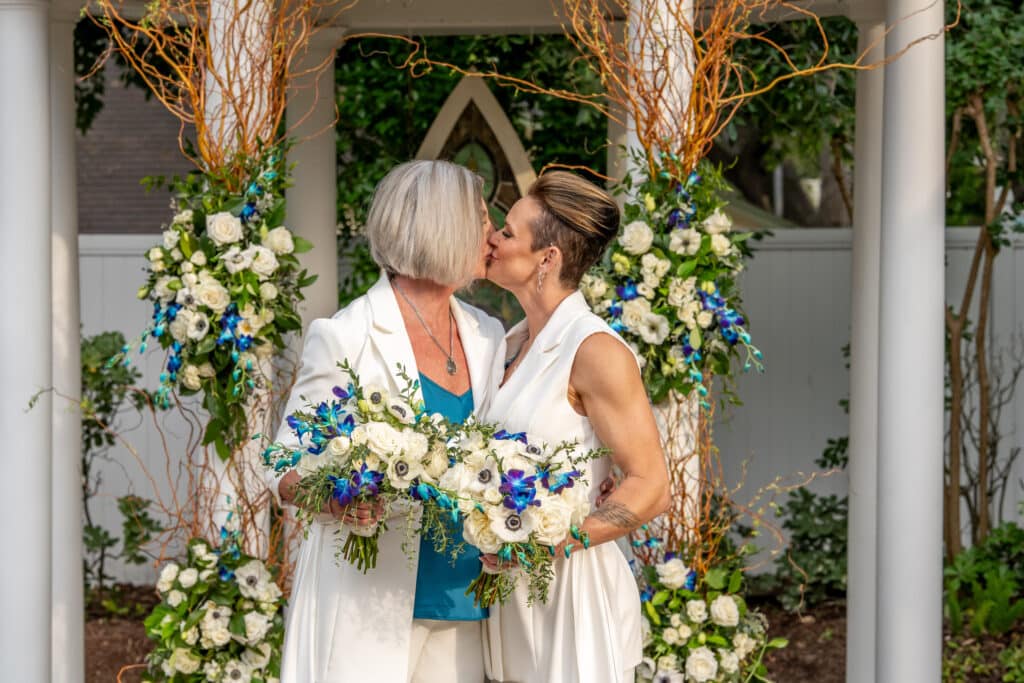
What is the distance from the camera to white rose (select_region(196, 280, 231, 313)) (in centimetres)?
395

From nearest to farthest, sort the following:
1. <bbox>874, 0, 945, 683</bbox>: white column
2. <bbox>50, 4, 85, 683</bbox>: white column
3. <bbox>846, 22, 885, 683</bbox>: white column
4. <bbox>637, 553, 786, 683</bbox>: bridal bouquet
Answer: <bbox>637, 553, 786, 683</bbox>: bridal bouquet
<bbox>874, 0, 945, 683</bbox>: white column
<bbox>50, 4, 85, 683</bbox>: white column
<bbox>846, 22, 885, 683</bbox>: white column

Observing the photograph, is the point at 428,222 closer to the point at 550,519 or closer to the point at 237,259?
the point at 550,519

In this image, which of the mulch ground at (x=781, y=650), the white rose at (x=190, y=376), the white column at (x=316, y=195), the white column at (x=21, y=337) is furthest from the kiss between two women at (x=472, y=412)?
the mulch ground at (x=781, y=650)

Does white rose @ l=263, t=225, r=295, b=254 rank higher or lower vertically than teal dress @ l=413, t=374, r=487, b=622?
higher

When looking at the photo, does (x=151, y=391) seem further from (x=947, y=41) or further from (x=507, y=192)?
(x=947, y=41)

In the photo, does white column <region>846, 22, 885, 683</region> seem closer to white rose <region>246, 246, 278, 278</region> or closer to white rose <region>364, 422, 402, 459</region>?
white rose <region>246, 246, 278, 278</region>

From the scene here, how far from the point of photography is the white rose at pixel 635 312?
396 centimetres

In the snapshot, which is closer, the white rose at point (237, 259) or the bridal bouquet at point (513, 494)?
the bridal bouquet at point (513, 494)

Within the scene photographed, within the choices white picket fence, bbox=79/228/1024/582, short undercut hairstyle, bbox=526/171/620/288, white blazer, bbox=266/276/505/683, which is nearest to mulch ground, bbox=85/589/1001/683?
white picket fence, bbox=79/228/1024/582

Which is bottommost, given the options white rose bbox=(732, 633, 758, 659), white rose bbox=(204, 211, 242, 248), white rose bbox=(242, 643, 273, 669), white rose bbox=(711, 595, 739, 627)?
white rose bbox=(242, 643, 273, 669)

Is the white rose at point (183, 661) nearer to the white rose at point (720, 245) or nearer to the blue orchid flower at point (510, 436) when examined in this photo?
the blue orchid flower at point (510, 436)

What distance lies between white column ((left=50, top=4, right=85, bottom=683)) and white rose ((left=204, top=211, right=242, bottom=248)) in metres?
1.42

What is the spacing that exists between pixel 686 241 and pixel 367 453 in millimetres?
1616

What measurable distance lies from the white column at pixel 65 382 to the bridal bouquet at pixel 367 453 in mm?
2662
